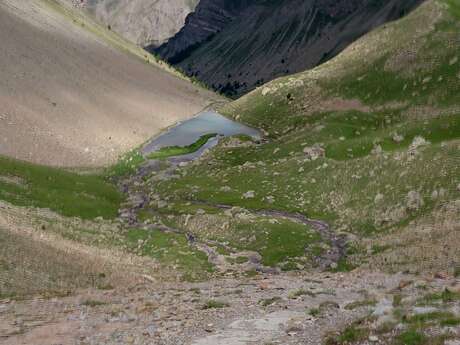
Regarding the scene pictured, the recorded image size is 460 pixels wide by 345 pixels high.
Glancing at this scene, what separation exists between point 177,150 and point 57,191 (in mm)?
43999

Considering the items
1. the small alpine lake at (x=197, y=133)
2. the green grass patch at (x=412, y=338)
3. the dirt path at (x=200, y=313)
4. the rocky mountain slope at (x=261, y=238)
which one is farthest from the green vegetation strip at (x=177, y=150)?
the green grass patch at (x=412, y=338)

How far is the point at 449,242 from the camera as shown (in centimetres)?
4266

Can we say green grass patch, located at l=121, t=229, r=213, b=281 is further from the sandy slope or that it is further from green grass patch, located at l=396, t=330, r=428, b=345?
the sandy slope

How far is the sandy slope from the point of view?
8850cm

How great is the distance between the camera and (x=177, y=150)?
345 ft

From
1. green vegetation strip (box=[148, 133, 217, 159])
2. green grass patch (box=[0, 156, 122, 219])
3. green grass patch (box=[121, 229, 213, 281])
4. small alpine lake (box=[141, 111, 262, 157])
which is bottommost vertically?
green grass patch (box=[121, 229, 213, 281])

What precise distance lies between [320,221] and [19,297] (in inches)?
1329

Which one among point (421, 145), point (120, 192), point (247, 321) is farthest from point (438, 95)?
point (247, 321)

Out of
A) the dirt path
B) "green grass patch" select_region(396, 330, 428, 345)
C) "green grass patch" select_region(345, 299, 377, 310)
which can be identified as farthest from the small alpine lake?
"green grass patch" select_region(396, 330, 428, 345)

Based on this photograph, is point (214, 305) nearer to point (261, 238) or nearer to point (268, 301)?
point (268, 301)

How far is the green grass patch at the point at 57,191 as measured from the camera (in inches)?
2266

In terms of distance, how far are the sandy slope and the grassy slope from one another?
781 inches

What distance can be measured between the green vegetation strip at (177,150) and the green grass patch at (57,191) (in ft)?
80.6

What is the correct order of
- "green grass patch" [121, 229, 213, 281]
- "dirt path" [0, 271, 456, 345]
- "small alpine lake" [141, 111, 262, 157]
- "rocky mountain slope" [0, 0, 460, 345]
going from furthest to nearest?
1. "small alpine lake" [141, 111, 262, 157]
2. "green grass patch" [121, 229, 213, 281]
3. "rocky mountain slope" [0, 0, 460, 345]
4. "dirt path" [0, 271, 456, 345]
